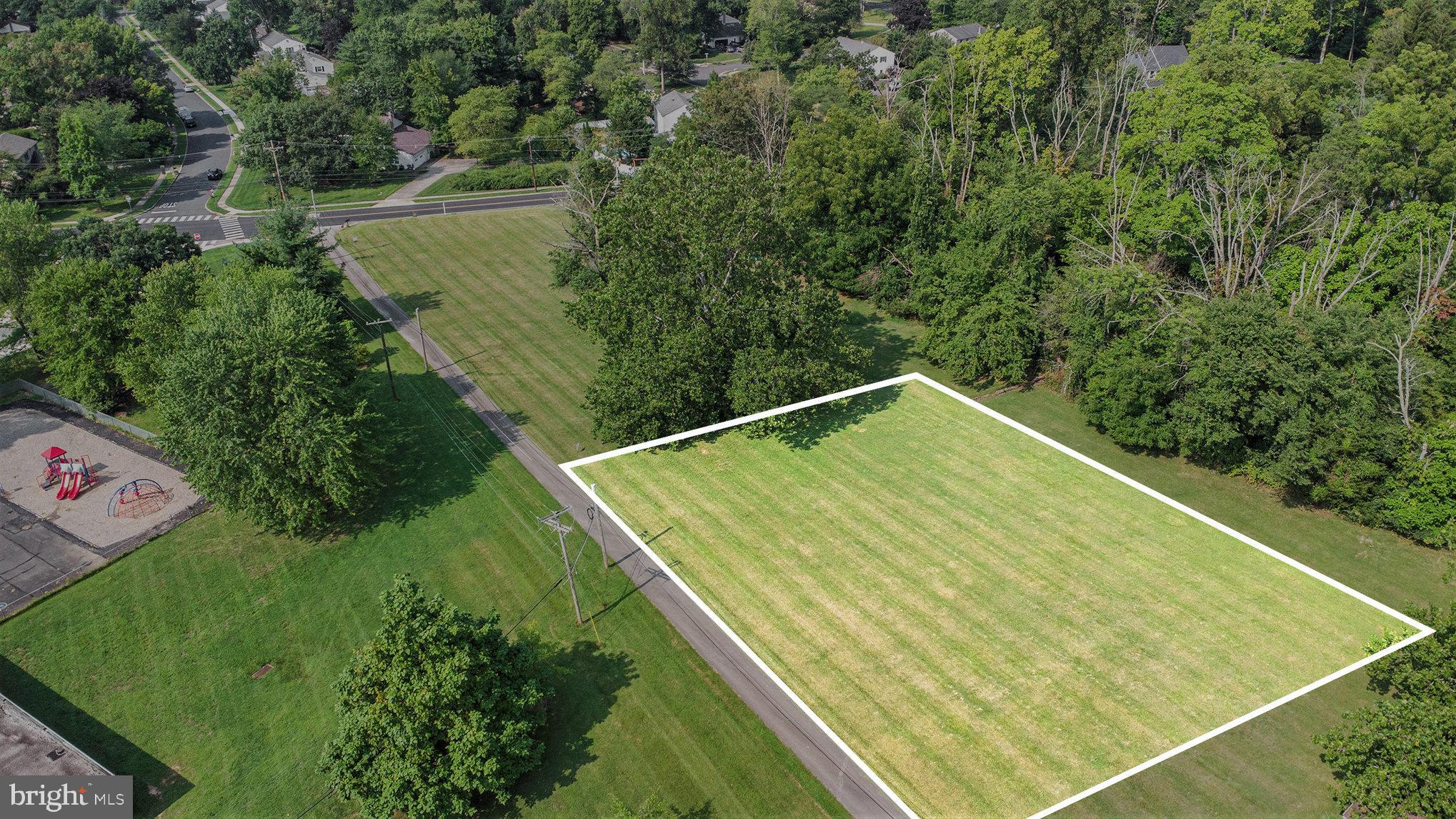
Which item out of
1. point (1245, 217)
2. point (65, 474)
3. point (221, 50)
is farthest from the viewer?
point (221, 50)

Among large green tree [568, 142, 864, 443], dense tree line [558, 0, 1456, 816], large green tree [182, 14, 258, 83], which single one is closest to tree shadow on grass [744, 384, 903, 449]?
large green tree [568, 142, 864, 443]

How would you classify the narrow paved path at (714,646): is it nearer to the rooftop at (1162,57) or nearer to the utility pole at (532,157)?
the utility pole at (532,157)

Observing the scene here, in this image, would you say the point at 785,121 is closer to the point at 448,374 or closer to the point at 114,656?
the point at 448,374

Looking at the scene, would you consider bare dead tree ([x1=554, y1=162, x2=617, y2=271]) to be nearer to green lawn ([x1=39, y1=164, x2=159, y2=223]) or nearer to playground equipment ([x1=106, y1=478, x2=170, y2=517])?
playground equipment ([x1=106, y1=478, x2=170, y2=517])

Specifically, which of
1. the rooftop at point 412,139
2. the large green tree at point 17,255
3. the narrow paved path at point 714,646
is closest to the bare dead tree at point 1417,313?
the narrow paved path at point 714,646

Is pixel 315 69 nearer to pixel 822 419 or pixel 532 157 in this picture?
pixel 532 157

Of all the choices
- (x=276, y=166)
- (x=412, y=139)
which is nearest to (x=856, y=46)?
(x=412, y=139)
